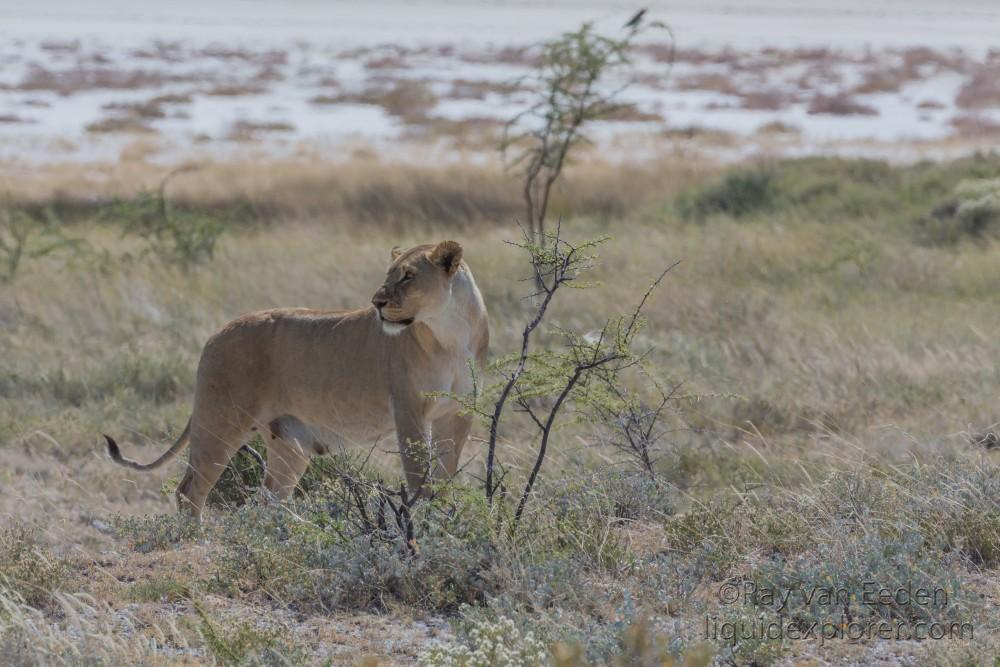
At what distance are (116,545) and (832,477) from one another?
3495mm

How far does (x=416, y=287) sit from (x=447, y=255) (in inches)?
8.0

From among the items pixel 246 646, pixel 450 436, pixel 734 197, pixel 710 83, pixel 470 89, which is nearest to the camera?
pixel 246 646

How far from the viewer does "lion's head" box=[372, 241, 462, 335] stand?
627 centimetres

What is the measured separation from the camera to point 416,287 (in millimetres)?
6316

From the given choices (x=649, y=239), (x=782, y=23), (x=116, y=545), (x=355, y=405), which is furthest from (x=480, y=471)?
(x=782, y=23)

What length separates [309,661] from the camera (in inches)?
182

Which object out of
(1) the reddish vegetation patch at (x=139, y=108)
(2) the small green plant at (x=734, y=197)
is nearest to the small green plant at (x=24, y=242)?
(2) the small green plant at (x=734, y=197)

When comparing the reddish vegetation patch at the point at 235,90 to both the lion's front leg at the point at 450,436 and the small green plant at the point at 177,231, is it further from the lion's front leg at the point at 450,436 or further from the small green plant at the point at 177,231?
the lion's front leg at the point at 450,436

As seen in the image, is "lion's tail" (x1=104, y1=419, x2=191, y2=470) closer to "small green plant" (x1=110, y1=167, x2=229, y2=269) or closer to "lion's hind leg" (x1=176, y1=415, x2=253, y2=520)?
"lion's hind leg" (x1=176, y1=415, x2=253, y2=520)

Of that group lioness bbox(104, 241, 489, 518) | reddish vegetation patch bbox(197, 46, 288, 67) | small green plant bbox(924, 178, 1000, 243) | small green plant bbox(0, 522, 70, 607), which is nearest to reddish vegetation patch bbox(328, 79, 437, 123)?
reddish vegetation patch bbox(197, 46, 288, 67)

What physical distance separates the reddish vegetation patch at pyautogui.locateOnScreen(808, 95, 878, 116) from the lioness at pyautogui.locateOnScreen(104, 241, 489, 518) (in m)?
35.4

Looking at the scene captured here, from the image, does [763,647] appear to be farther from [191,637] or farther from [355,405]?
[355,405]

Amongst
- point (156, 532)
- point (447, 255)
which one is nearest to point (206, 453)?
point (156, 532)

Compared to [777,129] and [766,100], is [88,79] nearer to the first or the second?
[766,100]
